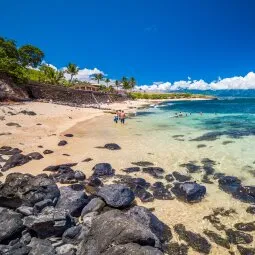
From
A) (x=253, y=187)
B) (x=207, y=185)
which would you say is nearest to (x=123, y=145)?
(x=207, y=185)

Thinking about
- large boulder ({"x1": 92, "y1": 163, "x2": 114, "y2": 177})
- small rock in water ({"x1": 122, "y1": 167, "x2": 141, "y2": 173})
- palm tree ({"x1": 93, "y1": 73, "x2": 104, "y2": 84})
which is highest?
palm tree ({"x1": 93, "y1": 73, "x2": 104, "y2": 84})

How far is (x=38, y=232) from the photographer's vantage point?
24.6 ft

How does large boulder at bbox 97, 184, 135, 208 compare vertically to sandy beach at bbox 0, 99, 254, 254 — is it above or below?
above

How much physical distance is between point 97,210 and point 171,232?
2787 millimetres

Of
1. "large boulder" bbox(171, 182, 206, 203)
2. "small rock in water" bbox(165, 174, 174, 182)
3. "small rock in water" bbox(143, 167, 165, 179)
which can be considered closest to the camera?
"large boulder" bbox(171, 182, 206, 203)

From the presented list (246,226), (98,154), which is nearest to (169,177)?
(246,226)

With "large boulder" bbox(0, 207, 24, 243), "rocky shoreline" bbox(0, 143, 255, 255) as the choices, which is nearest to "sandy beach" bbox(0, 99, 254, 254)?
"rocky shoreline" bbox(0, 143, 255, 255)

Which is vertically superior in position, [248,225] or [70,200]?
[70,200]

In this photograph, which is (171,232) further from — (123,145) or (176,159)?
(123,145)

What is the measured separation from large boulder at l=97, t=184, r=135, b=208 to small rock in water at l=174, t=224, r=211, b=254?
6.94 ft

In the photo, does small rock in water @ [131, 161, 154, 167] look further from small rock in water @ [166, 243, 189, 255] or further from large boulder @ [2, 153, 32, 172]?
small rock in water @ [166, 243, 189, 255]

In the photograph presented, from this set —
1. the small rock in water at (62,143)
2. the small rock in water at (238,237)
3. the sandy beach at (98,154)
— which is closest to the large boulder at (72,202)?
the sandy beach at (98,154)

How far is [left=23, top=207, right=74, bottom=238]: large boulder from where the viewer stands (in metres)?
7.51

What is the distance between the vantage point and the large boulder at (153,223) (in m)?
8.28
